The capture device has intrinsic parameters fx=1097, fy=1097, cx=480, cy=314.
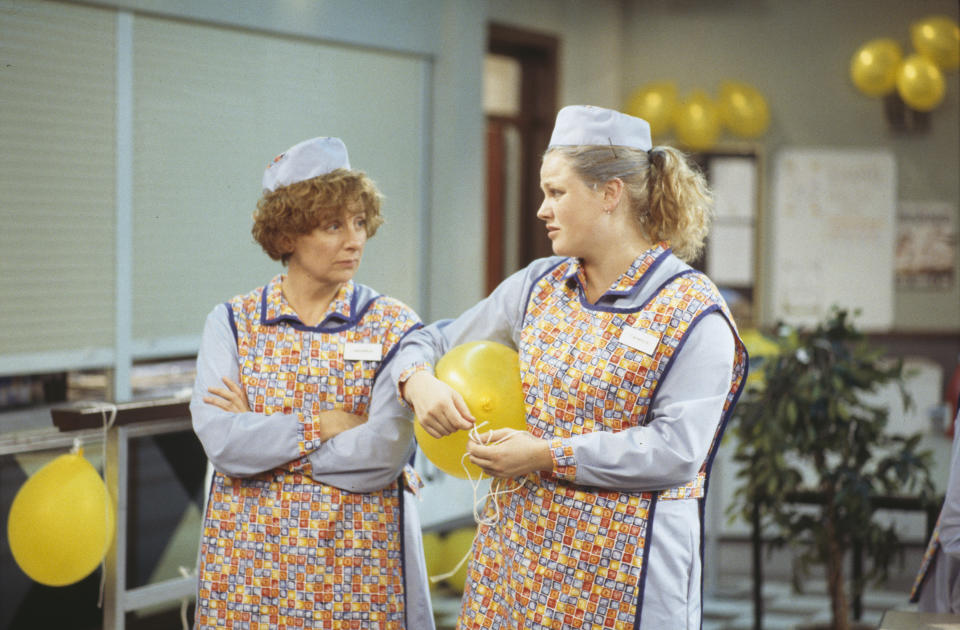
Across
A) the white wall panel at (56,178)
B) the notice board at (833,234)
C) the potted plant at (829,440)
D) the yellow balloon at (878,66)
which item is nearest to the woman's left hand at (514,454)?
the potted plant at (829,440)

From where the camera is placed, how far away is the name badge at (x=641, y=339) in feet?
5.75

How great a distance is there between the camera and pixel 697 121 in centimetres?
685

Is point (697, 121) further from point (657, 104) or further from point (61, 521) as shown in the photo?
point (61, 521)

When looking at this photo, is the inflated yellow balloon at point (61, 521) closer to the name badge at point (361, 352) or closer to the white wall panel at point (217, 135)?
the name badge at point (361, 352)

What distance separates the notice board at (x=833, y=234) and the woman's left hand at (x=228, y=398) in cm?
574

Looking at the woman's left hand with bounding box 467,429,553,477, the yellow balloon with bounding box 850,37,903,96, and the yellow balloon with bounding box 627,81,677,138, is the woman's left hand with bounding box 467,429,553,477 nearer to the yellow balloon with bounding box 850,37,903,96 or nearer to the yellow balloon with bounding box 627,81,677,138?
the yellow balloon with bounding box 627,81,677,138

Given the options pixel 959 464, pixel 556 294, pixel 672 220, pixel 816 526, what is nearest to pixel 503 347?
pixel 556 294

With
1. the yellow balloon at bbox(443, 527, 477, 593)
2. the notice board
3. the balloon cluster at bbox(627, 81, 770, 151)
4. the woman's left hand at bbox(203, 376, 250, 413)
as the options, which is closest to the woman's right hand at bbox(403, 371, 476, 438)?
the woman's left hand at bbox(203, 376, 250, 413)

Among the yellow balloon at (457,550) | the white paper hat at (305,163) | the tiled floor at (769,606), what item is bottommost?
the tiled floor at (769,606)

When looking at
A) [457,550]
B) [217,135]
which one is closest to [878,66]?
[457,550]

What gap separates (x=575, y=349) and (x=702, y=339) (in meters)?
0.21

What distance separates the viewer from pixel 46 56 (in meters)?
3.68

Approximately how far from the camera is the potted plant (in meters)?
3.67

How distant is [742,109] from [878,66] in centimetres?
83
